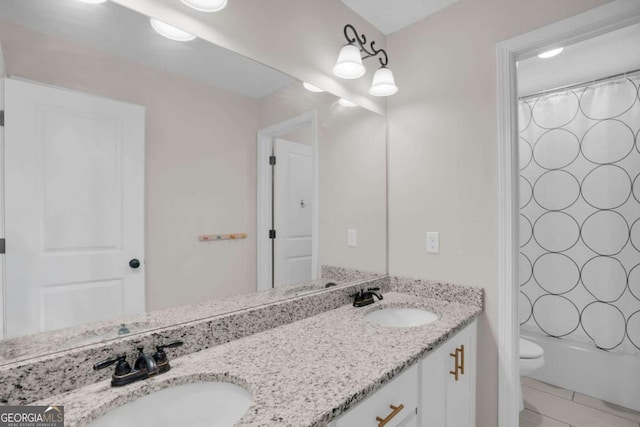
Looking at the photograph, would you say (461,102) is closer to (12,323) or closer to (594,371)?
(12,323)

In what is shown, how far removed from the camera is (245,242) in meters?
1.28

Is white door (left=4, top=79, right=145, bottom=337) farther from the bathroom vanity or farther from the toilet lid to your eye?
the toilet lid

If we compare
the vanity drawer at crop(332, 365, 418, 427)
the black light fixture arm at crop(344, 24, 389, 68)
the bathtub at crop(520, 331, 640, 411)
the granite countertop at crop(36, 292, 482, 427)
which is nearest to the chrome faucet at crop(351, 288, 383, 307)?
the granite countertop at crop(36, 292, 482, 427)

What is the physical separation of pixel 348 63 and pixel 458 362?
145 cm

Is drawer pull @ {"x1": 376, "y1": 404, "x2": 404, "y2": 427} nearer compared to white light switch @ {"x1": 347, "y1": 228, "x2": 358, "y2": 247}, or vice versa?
drawer pull @ {"x1": 376, "y1": 404, "x2": 404, "y2": 427}

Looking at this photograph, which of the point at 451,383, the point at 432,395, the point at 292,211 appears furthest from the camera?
the point at 292,211

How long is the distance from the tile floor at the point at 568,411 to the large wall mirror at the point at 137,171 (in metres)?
1.88

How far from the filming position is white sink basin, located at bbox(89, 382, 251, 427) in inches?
30.9

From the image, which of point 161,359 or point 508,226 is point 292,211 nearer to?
point 161,359

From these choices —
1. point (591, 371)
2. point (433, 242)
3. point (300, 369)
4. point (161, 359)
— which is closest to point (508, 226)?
point (433, 242)

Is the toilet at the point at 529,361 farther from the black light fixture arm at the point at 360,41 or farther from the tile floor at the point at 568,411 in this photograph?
the black light fixture arm at the point at 360,41

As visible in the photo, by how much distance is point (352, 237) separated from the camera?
184cm

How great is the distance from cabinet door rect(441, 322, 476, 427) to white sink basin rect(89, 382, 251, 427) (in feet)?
2.81

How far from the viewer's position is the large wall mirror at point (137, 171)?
0.80 meters
